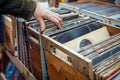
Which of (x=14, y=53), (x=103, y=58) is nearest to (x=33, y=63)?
(x=14, y=53)

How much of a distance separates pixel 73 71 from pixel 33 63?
0.43m

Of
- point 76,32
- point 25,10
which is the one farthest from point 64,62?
point 25,10

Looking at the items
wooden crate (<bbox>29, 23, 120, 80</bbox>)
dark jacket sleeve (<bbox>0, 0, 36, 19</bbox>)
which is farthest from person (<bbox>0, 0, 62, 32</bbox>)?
wooden crate (<bbox>29, 23, 120, 80</bbox>)

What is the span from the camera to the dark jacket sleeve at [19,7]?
0.97m

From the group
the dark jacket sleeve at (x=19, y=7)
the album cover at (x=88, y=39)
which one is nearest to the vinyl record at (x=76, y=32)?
the album cover at (x=88, y=39)

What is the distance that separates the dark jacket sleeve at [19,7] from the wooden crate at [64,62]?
13 centimetres

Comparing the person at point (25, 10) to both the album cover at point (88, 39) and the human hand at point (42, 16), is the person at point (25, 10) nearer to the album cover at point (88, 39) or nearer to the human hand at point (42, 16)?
the human hand at point (42, 16)

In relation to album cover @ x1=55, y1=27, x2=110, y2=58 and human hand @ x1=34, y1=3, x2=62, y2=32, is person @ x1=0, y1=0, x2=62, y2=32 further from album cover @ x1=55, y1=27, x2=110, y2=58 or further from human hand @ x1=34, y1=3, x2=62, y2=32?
album cover @ x1=55, y1=27, x2=110, y2=58

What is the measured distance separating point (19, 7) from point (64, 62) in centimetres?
36

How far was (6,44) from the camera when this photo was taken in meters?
1.81

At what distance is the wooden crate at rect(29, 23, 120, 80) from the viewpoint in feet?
2.53

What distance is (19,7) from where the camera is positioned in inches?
38.6

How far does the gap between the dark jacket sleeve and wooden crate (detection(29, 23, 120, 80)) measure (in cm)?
13

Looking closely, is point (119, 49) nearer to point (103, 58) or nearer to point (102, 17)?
point (103, 58)
